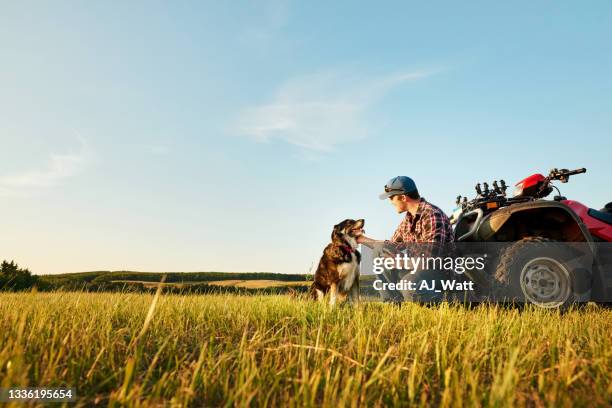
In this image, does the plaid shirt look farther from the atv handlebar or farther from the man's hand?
the atv handlebar

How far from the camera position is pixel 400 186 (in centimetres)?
573

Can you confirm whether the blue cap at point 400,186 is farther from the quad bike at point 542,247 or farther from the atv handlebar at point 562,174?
the atv handlebar at point 562,174

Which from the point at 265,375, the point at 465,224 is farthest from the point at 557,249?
the point at 265,375

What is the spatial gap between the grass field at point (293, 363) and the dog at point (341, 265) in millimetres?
1826

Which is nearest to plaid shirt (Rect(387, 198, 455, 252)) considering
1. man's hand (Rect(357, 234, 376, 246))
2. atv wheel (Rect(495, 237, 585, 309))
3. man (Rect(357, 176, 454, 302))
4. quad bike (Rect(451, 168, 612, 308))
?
man (Rect(357, 176, 454, 302))

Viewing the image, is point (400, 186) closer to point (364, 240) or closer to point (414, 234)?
point (414, 234)

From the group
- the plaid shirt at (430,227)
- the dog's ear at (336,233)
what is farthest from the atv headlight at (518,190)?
the dog's ear at (336,233)

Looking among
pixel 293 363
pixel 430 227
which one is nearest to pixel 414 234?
pixel 430 227

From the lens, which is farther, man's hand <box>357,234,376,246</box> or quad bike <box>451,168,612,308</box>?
man's hand <box>357,234,376,246</box>

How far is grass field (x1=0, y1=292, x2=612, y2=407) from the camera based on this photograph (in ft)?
6.06

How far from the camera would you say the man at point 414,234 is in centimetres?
546

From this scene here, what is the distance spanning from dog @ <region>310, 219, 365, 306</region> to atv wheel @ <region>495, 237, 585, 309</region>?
193cm

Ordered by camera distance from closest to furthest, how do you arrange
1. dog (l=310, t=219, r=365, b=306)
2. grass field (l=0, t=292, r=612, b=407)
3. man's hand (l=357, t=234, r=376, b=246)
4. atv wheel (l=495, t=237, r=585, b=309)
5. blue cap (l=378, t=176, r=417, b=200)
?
1. grass field (l=0, t=292, r=612, b=407)
2. atv wheel (l=495, t=237, r=585, b=309)
3. blue cap (l=378, t=176, r=417, b=200)
4. dog (l=310, t=219, r=365, b=306)
5. man's hand (l=357, t=234, r=376, b=246)

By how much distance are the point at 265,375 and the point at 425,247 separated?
3.79 metres
